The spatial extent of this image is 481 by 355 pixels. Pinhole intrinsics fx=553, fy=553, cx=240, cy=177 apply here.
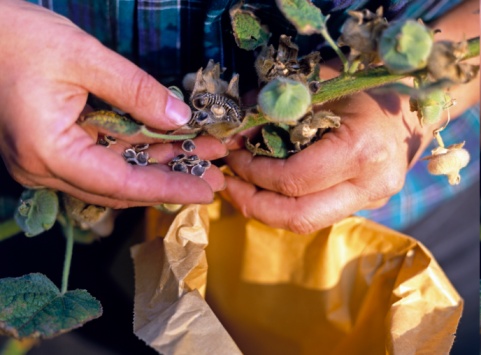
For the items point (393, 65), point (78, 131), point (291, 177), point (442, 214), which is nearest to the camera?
point (393, 65)

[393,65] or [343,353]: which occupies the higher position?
[393,65]

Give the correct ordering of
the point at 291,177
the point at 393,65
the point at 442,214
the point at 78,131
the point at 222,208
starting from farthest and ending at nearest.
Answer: the point at 442,214 → the point at 222,208 → the point at 291,177 → the point at 78,131 → the point at 393,65

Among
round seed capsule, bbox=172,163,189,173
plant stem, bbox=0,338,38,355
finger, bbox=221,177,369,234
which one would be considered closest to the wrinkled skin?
finger, bbox=221,177,369,234

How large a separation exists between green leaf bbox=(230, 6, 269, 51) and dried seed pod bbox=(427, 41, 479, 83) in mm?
268

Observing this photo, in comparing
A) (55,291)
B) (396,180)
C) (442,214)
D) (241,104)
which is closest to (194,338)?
(55,291)

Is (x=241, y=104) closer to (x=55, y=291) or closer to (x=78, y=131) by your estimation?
(x=78, y=131)

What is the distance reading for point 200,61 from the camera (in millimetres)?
840

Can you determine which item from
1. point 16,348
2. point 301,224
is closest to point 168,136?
point 301,224

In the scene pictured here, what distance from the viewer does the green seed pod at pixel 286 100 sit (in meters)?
0.57

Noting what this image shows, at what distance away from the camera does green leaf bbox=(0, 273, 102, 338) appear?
0.61 metres

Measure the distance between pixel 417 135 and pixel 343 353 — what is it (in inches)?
14.4

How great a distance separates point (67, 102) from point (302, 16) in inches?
10.8

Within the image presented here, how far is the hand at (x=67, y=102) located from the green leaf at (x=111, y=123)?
20mm

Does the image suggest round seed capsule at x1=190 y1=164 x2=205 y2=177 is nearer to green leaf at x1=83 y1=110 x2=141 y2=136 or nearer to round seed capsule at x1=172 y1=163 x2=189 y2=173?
round seed capsule at x1=172 y1=163 x2=189 y2=173
